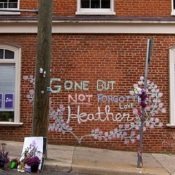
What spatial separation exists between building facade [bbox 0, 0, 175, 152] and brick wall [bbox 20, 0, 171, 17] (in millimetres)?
32

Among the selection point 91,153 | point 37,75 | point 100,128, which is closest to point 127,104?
point 100,128

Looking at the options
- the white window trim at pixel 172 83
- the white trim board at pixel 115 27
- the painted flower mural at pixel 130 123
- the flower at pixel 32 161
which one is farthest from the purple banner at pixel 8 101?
the white window trim at pixel 172 83

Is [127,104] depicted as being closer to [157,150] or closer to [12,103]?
[157,150]

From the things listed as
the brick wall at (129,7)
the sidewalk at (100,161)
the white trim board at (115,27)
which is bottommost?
the sidewalk at (100,161)

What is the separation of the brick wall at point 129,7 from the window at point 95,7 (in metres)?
0.19

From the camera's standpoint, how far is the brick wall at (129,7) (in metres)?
14.7

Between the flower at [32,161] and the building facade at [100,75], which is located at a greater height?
the building facade at [100,75]

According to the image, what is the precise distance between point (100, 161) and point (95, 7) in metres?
5.42

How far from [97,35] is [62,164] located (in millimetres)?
5149

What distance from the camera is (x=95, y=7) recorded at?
15.0 metres

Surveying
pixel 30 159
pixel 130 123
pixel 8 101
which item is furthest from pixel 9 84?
pixel 30 159

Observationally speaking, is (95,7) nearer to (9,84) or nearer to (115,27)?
(115,27)

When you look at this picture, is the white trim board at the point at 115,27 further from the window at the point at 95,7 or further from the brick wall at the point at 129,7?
the window at the point at 95,7

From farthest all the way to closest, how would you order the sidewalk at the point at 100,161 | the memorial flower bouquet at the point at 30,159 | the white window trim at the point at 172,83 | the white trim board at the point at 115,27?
the white trim board at the point at 115,27 → the white window trim at the point at 172,83 → the sidewalk at the point at 100,161 → the memorial flower bouquet at the point at 30,159
